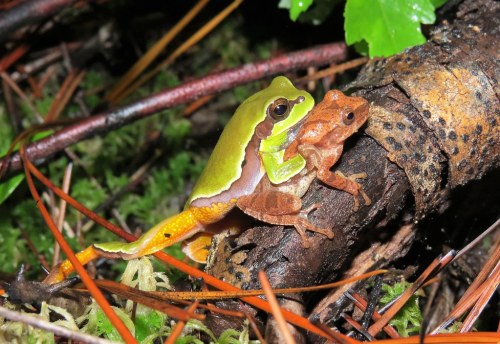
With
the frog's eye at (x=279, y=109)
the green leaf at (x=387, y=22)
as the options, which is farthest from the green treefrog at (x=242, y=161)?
the green leaf at (x=387, y=22)

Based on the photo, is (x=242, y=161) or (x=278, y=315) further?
(x=242, y=161)

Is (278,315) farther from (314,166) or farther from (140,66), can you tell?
(140,66)

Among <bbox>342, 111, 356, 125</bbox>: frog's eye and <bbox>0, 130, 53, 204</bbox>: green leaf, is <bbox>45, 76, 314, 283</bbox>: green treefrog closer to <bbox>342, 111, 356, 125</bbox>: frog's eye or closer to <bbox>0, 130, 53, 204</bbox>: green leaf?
<bbox>342, 111, 356, 125</bbox>: frog's eye

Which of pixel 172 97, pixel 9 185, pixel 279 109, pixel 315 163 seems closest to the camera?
pixel 315 163

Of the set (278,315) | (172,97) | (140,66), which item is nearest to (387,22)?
(172,97)

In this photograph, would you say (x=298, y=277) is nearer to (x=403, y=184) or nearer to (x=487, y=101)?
(x=403, y=184)

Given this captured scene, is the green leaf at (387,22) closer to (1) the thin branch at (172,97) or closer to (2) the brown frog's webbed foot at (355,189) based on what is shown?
(1) the thin branch at (172,97)

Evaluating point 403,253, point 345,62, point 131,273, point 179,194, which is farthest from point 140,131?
point 403,253
